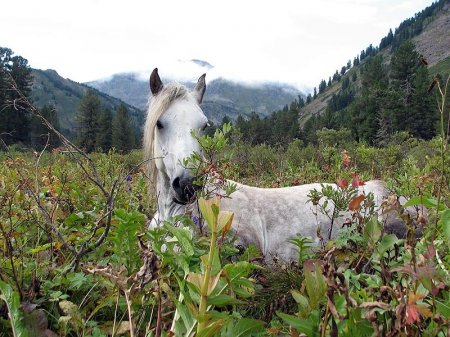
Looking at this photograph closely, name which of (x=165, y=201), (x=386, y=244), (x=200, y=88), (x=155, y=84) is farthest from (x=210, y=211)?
(x=200, y=88)

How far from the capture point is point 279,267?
110 inches

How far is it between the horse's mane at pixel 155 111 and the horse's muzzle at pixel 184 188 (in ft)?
2.46

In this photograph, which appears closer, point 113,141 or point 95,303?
point 95,303

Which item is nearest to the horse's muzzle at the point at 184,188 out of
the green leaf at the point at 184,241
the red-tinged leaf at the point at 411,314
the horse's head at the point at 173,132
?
the horse's head at the point at 173,132

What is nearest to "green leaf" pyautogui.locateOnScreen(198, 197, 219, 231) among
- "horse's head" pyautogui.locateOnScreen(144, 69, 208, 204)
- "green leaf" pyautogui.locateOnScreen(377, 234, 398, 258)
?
"green leaf" pyautogui.locateOnScreen(377, 234, 398, 258)

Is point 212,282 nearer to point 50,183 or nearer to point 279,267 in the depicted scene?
point 279,267

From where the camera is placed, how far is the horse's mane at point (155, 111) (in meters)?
4.39

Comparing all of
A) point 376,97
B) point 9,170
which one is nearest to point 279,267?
point 9,170

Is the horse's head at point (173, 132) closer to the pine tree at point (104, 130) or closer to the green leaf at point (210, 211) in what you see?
the green leaf at point (210, 211)

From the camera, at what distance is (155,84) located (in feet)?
15.7

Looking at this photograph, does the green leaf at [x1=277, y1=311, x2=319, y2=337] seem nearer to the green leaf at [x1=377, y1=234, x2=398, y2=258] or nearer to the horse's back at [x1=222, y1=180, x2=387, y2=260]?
the green leaf at [x1=377, y1=234, x2=398, y2=258]

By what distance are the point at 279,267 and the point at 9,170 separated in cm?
609

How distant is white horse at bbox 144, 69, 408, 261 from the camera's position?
4.02m

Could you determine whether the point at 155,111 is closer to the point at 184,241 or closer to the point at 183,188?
the point at 183,188
